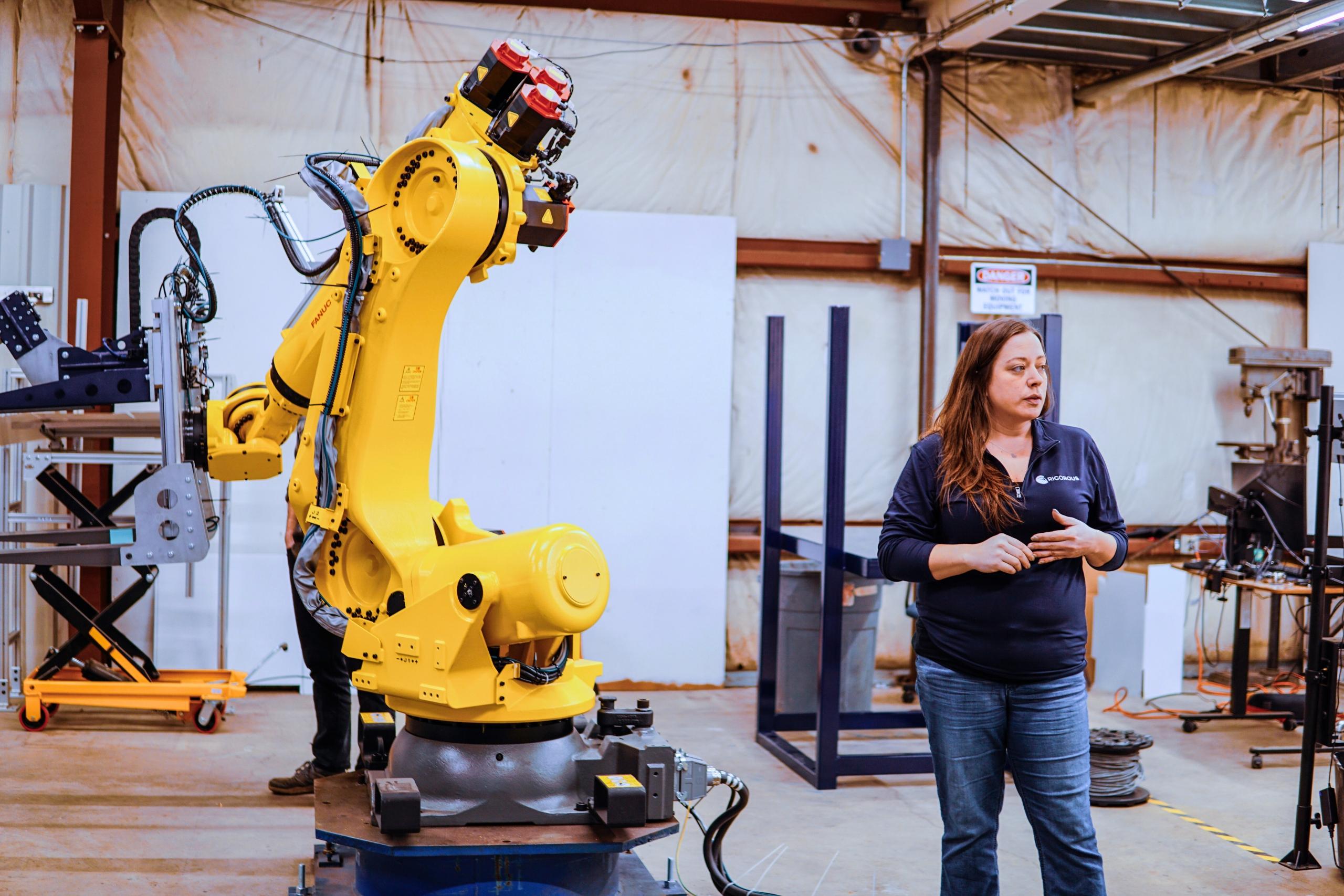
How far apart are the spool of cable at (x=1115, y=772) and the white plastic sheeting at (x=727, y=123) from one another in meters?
3.39

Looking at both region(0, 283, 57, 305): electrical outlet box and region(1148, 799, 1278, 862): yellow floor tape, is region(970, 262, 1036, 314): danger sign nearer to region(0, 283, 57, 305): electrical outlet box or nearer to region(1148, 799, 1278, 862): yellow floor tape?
region(1148, 799, 1278, 862): yellow floor tape

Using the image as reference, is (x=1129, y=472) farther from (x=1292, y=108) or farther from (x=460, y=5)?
(x=460, y=5)

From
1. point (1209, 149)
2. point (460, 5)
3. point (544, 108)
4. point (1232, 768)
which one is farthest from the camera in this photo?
point (1209, 149)

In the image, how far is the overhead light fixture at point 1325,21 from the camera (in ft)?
18.3

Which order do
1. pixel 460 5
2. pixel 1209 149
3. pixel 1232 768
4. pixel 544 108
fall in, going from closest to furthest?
pixel 544 108 < pixel 1232 768 < pixel 460 5 < pixel 1209 149

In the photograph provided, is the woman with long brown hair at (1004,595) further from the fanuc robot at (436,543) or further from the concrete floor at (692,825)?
the concrete floor at (692,825)

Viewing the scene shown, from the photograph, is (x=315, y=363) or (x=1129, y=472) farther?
(x=1129, y=472)

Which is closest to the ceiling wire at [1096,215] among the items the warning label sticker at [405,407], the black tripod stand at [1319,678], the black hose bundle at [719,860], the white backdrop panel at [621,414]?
the white backdrop panel at [621,414]

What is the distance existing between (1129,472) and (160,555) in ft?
19.1

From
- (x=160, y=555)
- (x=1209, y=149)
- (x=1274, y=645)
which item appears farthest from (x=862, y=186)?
(x=160, y=555)

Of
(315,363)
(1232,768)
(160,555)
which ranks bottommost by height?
(1232,768)

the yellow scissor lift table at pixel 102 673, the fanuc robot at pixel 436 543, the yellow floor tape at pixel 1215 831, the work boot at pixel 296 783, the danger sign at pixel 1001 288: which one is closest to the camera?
the fanuc robot at pixel 436 543

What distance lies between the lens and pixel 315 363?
3.04 meters

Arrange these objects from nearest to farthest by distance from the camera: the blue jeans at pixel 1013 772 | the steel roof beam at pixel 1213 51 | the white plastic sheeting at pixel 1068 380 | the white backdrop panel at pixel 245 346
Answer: the blue jeans at pixel 1013 772 → the steel roof beam at pixel 1213 51 → the white backdrop panel at pixel 245 346 → the white plastic sheeting at pixel 1068 380
